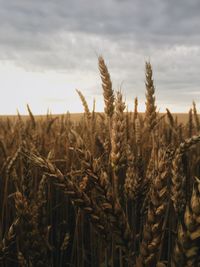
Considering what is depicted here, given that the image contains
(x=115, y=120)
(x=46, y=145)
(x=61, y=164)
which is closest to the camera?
(x=115, y=120)

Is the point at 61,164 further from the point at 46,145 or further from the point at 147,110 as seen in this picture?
the point at 147,110

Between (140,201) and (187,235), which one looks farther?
(140,201)

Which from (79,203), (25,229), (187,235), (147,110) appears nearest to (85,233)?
(147,110)

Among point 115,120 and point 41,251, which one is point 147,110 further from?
point 41,251

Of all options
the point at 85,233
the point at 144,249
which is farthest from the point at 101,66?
the point at 144,249

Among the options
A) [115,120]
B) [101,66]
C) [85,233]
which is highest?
[101,66]

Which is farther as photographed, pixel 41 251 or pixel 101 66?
pixel 101 66

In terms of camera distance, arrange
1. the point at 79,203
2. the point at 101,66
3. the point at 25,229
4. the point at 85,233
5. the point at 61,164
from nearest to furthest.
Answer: the point at 79,203 → the point at 25,229 → the point at 85,233 → the point at 101,66 → the point at 61,164

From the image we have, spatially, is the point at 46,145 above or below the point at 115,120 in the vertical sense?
below

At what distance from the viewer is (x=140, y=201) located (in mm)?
1195

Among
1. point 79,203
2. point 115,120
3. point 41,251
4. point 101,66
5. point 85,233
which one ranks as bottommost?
point 85,233

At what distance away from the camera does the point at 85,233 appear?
2.00 m

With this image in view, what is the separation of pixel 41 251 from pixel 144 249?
0.50 meters

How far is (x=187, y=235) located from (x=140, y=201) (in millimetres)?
614
